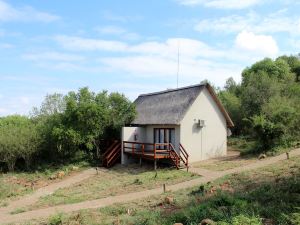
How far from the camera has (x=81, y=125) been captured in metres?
25.0

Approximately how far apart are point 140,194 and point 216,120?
12111mm

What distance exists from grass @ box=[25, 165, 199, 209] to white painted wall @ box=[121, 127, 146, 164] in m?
2.48

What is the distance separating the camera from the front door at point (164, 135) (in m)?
24.7

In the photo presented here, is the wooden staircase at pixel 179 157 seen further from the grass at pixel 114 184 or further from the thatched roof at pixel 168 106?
the thatched roof at pixel 168 106

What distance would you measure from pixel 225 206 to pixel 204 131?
15.1m

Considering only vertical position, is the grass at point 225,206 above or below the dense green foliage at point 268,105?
below

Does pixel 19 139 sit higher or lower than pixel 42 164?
higher

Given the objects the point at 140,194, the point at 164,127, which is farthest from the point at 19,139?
the point at 140,194

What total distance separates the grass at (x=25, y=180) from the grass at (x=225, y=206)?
22.9ft

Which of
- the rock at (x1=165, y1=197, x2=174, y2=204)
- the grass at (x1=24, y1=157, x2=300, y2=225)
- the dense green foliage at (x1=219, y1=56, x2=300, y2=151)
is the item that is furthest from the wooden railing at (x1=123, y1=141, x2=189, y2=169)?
the rock at (x1=165, y1=197, x2=174, y2=204)

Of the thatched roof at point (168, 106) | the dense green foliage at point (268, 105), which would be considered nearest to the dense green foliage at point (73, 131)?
the thatched roof at point (168, 106)

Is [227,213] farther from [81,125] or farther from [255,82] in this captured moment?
[255,82]

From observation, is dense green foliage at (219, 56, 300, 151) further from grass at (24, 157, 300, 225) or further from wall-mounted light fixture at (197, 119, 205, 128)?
grass at (24, 157, 300, 225)

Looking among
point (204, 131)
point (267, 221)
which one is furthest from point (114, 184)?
point (267, 221)
